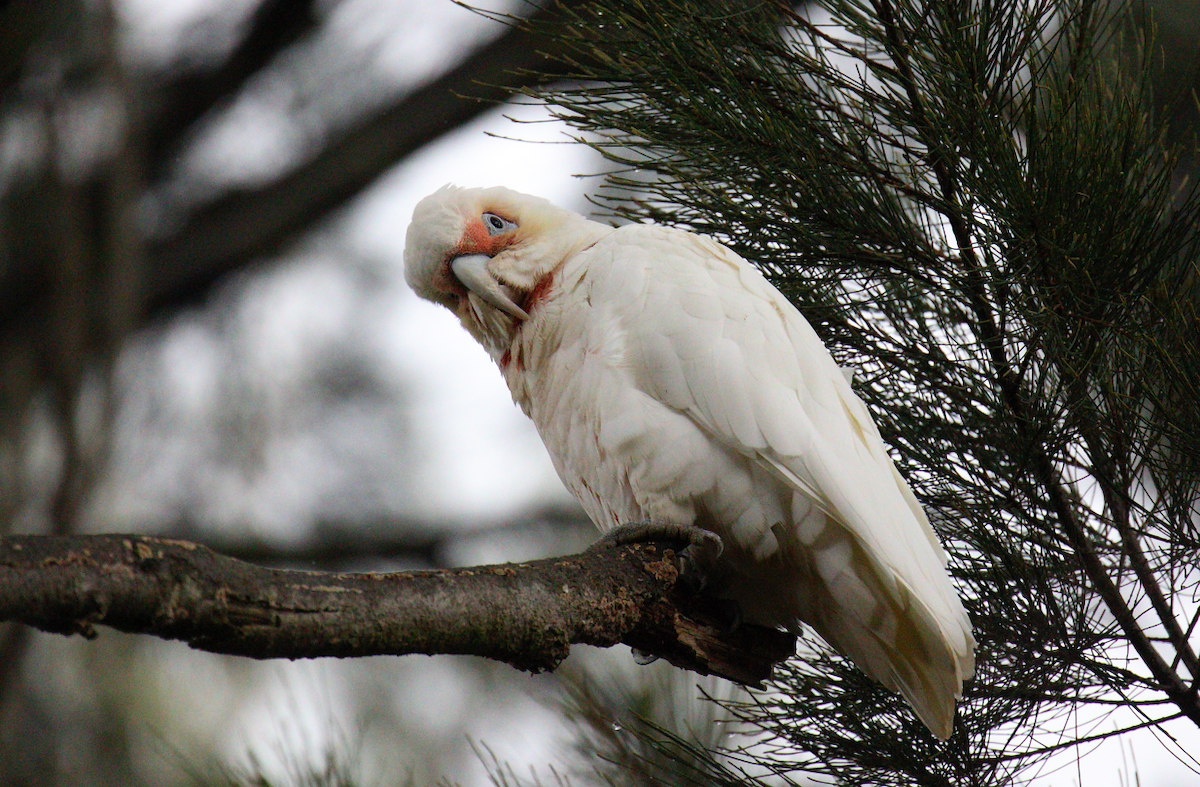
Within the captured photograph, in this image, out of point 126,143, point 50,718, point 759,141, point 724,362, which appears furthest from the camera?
point 50,718

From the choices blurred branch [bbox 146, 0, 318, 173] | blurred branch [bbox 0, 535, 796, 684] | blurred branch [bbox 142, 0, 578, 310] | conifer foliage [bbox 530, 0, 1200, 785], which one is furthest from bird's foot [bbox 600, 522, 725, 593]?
blurred branch [bbox 146, 0, 318, 173]

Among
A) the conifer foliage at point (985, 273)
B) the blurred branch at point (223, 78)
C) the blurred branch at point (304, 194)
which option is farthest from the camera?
the blurred branch at point (223, 78)

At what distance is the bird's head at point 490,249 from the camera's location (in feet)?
6.00

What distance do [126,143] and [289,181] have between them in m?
0.98

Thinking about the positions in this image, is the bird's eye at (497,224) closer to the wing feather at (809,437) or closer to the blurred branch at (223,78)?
the wing feather at (809,437)

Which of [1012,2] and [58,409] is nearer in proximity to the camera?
[1012,2]

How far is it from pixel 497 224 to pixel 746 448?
0.75 meters

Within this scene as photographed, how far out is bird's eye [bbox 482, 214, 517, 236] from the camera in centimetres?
191

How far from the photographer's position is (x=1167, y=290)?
1.35 meters

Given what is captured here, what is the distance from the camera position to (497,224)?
192cm

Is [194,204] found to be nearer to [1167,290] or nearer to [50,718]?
[50,718]

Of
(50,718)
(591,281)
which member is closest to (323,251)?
(50,718)

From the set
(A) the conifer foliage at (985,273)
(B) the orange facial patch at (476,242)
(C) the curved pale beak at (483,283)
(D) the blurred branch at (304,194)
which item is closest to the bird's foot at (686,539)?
(A) the conifer foliage at (985,273)

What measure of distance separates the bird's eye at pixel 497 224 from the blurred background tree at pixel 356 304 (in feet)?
0.75
